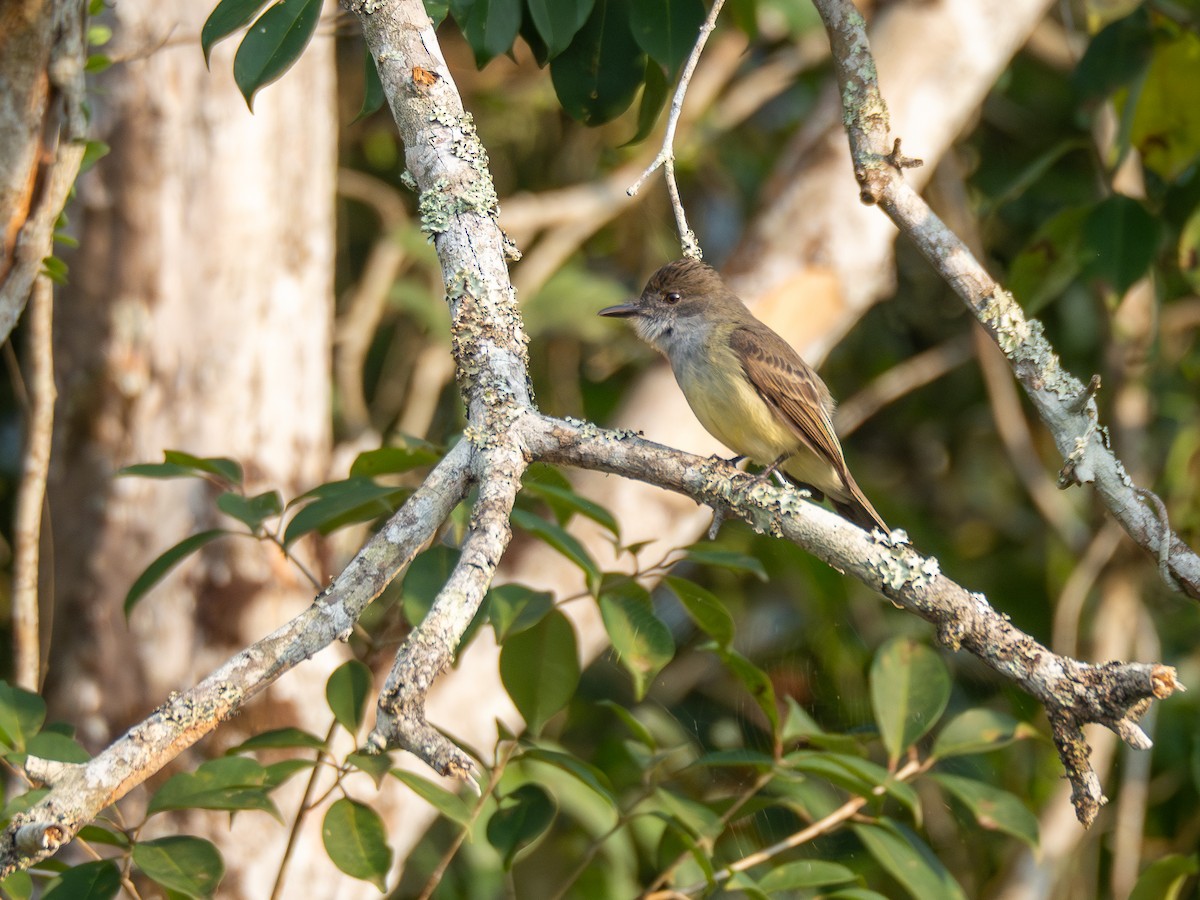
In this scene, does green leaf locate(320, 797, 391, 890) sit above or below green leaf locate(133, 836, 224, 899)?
above

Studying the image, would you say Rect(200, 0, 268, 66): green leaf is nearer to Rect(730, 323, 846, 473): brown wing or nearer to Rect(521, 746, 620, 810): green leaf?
Rect(521, 746, 620, 810): green leaf

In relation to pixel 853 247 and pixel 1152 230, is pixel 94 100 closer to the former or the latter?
pixel 853 247

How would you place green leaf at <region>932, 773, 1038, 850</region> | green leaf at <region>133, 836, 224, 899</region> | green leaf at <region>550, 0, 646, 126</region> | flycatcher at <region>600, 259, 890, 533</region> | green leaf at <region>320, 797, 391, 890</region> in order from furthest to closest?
flycatcher at <region>600, 259, 890, 533</region>, green leaf at <region>550, 0, 646, 126</region>, green leaf at <region>932, 773, 1038, 850</region>, green leaf at <region>320, 797, 391, 890</region>, green leaf at <region>133, 836, 224, 899</region>

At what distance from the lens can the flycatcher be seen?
3766mm

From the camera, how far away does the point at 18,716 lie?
235cm

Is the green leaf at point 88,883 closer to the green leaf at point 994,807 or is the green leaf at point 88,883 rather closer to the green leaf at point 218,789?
the green leaf at point 218,789

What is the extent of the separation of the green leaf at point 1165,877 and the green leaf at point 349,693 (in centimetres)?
197

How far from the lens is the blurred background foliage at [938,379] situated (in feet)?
13.4

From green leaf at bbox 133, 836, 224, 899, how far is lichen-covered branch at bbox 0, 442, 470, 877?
38cm

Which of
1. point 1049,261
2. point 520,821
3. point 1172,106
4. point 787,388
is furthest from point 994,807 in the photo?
point 1172,106

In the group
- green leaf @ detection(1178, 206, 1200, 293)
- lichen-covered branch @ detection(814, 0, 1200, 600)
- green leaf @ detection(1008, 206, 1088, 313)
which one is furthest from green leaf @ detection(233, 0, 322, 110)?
green leaf @ detection(1178, 206, 1200, 293)

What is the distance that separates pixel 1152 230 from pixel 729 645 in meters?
2.15

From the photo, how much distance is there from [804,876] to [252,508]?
1.50m

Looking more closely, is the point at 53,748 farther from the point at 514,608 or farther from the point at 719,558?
the point at 719,558
